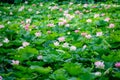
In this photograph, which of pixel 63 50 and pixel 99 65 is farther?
pixel 63 50

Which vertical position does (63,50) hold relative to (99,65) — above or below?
above

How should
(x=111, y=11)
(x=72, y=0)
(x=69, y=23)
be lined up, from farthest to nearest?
(x=72, y=0) < (x=111, y=11) < (x=69, y=23)

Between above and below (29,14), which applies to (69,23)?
below

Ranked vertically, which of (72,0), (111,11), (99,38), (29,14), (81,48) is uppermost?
(72,0)

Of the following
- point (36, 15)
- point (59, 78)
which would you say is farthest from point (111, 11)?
point (59, 78)

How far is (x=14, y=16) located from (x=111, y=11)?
154 cm

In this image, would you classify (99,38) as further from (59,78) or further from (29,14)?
(29,14)

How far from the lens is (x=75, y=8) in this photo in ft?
16.0

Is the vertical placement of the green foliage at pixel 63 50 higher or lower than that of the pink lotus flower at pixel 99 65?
higher

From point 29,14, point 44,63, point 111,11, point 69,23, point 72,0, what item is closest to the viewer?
point 44,63

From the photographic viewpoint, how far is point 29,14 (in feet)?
15.6

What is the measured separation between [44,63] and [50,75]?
279 mm

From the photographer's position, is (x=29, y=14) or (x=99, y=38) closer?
(x=99, y=38)

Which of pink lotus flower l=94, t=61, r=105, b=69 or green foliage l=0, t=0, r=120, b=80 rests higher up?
green foliage l=0, t=0, r=120, b=80
